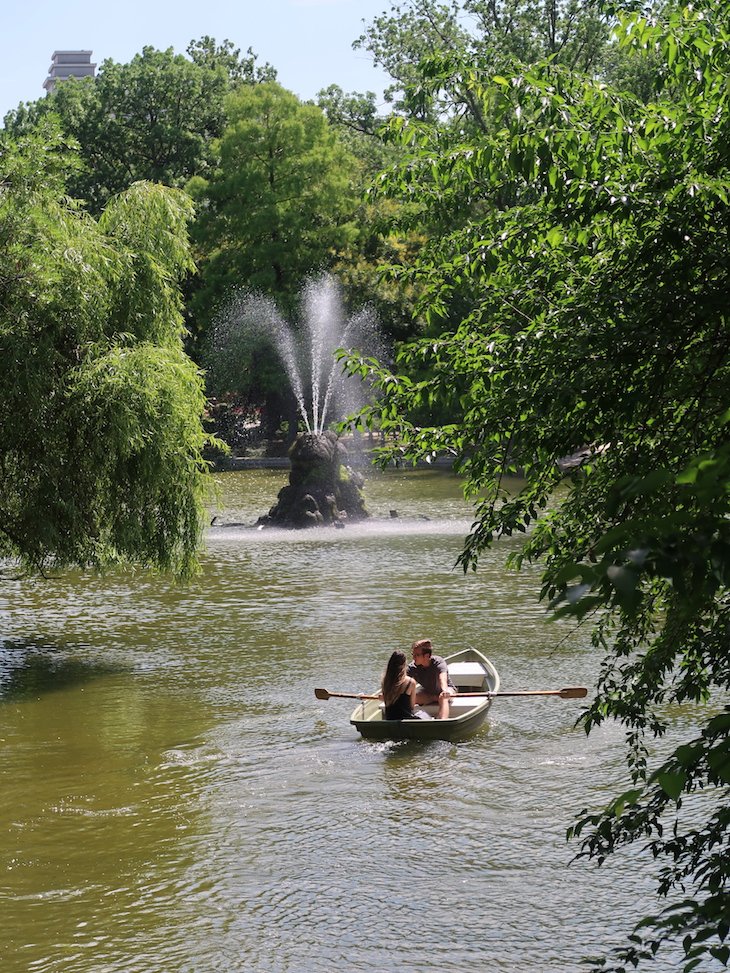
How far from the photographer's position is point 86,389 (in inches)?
652

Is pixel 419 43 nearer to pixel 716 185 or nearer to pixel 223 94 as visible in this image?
pixel 223 94

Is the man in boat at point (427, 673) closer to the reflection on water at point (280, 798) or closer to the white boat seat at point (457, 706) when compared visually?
the white boat seat at point (457, 706)

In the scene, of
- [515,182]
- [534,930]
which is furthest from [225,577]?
[515,182]

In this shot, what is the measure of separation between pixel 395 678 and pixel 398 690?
0.14 meters

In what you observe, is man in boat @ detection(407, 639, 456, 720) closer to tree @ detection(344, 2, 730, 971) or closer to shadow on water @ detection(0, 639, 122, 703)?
shadow on water @ detection(0, 639, 122, 703)

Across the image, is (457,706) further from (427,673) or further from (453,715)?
(427,673)

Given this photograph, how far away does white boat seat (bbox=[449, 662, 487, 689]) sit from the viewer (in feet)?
51.1

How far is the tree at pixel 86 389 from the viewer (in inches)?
652

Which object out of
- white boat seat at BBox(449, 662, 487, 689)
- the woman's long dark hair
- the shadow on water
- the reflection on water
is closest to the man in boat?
the woman's long dark hair

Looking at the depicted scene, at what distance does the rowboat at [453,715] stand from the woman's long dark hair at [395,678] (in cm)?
29

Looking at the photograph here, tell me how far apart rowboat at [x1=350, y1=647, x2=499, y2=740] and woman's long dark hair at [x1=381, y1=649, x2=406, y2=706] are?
0.95 ft

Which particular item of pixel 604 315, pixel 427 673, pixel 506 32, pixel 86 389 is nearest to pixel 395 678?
pixel 427 673

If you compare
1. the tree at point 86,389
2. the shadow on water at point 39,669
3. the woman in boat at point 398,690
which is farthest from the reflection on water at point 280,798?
the tree at point 86,389

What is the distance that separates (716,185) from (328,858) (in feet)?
22.8
